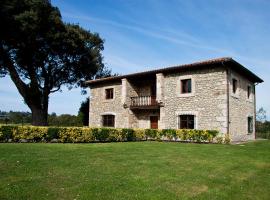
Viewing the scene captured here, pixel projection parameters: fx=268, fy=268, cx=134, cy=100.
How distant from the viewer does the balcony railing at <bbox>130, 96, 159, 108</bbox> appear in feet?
66.0

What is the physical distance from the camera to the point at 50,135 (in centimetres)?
1330

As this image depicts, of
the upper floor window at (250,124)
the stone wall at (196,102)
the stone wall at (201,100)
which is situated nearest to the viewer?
the stone wall at (201,100)

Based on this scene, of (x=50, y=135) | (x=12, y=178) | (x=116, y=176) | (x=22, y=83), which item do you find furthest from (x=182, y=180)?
(x=22, y=83)

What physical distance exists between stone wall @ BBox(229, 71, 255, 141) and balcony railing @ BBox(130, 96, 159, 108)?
524cm

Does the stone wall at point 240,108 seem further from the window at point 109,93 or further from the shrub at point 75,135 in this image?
the window at point 109,93

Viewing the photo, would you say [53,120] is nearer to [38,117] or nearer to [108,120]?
[38,117]

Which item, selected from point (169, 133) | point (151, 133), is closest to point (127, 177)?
point (169, 133)

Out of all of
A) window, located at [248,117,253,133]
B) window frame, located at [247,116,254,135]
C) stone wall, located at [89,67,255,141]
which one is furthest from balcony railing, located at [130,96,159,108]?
window, located at [248,117,253,133]

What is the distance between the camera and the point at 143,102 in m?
21.1

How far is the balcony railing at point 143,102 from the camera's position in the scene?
792 inches

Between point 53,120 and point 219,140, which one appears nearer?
point 219,140

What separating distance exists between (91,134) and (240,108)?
1060 centimetres

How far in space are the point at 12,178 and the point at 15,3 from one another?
66.0 feet

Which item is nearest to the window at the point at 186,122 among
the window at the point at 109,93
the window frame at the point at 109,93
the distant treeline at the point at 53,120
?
the window frame at the point at 109,93
